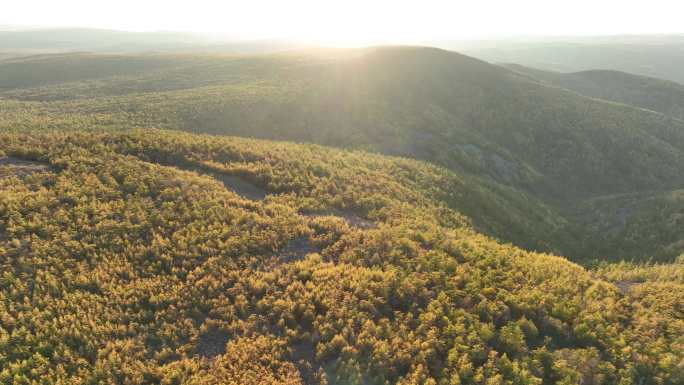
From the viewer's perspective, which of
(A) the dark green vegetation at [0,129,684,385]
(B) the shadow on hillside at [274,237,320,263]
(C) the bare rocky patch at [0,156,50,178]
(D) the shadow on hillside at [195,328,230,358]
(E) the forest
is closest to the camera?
(A) the dark green vegetation at [0,129,684,385]

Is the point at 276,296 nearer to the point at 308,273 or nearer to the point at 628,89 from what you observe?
the point at 308,273

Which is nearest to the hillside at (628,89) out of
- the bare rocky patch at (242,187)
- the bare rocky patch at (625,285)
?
the bare rocky patch at (625,285)

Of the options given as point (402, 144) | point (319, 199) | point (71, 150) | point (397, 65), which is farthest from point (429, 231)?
point (397, 65)

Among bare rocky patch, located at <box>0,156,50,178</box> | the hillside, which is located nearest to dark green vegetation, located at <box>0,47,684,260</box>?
bare rocky patch, located at <box>0,156,50,178</box>

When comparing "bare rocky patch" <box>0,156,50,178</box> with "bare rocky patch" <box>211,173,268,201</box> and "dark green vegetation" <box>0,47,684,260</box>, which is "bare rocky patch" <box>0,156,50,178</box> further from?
"dark green vegetation" <box>0,47,684,260</box>

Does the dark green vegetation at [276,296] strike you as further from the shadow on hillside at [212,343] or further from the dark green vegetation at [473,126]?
the dark green vegetation at [473,126]

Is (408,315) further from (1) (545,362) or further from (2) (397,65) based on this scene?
(2) (397,65)
